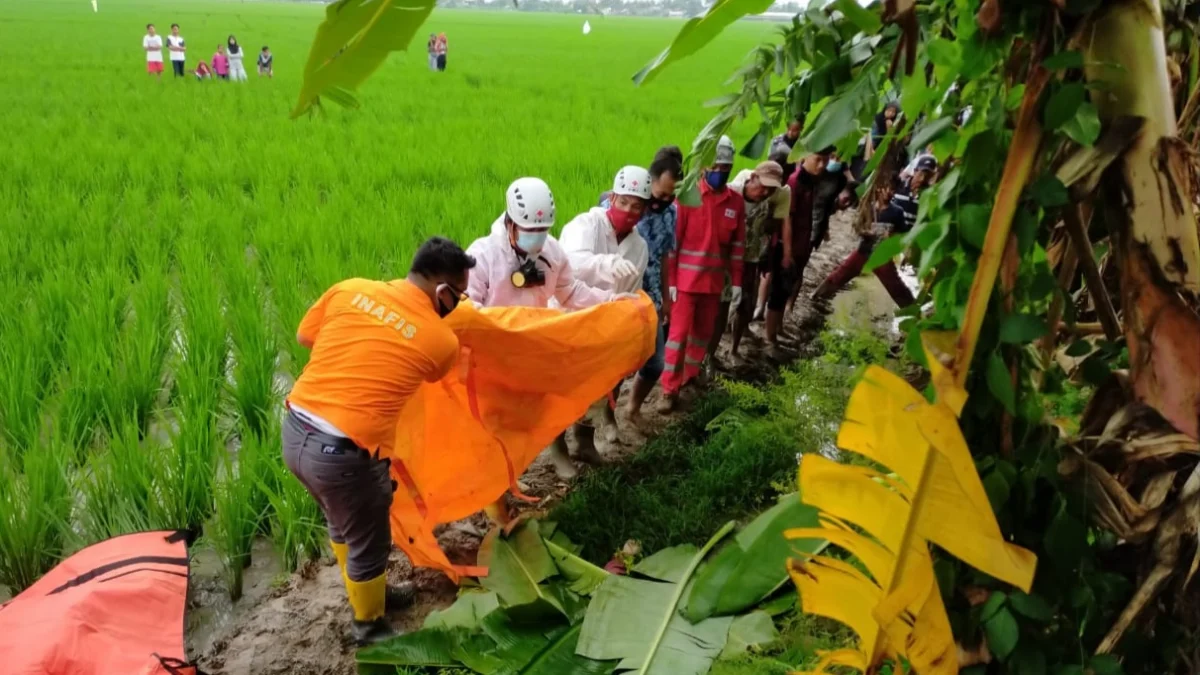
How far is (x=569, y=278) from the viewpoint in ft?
9.90

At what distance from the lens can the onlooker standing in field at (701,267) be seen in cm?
380

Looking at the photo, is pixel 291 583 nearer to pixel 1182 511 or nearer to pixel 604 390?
pixel 604 390

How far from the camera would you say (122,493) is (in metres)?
2.69

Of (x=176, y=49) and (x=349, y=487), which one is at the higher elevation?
(x=176, y=49)

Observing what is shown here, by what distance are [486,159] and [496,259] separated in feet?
15.4

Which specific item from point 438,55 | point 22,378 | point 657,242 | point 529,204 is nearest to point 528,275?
point 529,204

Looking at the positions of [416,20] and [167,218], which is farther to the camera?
[167,218]

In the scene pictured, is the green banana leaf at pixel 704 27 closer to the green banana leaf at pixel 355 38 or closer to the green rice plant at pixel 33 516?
the green banana leaf at pixel 355 38

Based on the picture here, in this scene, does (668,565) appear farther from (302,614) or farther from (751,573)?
(302,614)

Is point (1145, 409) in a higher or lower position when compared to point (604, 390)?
higher

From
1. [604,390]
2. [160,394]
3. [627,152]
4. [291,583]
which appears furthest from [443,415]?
[627,152]

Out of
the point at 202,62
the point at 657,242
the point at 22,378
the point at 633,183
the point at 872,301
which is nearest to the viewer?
the point at 22,378

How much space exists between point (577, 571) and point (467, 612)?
363 mm

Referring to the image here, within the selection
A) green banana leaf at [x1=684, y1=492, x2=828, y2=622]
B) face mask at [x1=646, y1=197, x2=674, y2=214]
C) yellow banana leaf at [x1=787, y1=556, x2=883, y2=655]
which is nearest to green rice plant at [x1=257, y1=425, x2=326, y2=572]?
green banana leaf at [x1=684, y1=492, x2=828, y2=622]
